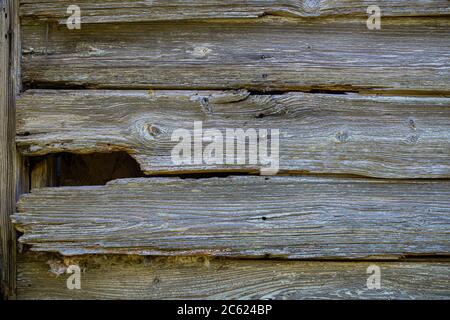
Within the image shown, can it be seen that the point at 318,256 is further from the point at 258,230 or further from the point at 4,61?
the point at 4,61

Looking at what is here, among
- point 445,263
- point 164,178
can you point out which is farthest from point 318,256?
point 164,178

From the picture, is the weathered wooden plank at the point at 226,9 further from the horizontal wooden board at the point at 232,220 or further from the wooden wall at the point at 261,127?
the horizontal wooden board at the point at 232,220

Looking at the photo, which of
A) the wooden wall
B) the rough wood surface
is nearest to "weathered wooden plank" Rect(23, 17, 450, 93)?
the wooden wall

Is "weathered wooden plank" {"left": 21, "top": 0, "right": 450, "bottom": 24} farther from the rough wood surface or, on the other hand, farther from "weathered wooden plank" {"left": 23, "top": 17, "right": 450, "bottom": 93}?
the rough wood surface

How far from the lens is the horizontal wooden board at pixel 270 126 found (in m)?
1.57

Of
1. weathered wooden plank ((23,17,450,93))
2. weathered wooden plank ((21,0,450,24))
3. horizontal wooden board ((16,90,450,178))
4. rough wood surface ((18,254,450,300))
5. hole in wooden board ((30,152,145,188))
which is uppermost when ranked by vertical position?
weathered wooden plank ((21,0,450,24))

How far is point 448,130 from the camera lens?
1.58m

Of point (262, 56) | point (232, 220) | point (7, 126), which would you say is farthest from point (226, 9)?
point (7, 126)

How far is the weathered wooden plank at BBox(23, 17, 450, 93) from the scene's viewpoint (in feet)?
5.24

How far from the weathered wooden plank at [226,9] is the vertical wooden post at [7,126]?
0.52 ft

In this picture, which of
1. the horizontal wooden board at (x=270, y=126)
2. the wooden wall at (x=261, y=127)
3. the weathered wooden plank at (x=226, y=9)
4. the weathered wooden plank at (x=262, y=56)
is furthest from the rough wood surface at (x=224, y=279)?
the weathered wooden plank at (x=226, y=9)

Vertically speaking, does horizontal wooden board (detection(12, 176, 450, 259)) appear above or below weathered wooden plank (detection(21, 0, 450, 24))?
→ below

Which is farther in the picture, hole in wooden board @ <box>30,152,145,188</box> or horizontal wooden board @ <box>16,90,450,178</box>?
hole in wooden board @ <box>30,152,145,188</box>
